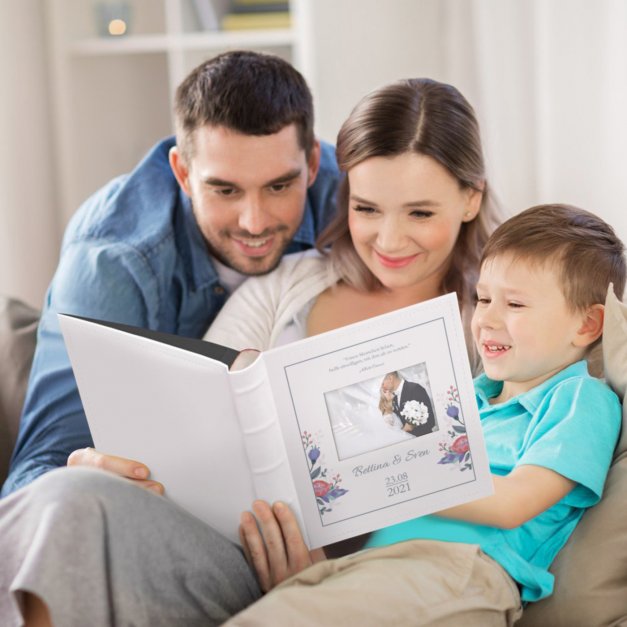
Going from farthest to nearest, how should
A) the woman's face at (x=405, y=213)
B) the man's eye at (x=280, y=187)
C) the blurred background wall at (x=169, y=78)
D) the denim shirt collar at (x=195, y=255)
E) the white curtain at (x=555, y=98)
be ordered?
the blurred background wall at (x=169, y=78) < the white curtain at (x=555, y=98) < the denim shirt collar at (x=195, y=255) < the man's eye at (x=280, y=187) < the woman's face at (x=405, y=213)

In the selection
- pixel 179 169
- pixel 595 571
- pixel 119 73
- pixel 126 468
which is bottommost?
pixel 595 571

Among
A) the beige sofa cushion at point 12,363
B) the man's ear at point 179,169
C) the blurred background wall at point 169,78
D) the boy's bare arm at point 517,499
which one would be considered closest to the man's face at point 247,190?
the man's ear at point 179,169

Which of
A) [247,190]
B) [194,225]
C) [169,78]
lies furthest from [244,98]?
[169,78]

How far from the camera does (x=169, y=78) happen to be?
3.17 m

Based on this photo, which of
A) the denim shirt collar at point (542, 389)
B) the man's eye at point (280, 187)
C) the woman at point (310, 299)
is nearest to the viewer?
the woman at point (310, 299)

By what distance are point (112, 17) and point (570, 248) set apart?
2.12 metres

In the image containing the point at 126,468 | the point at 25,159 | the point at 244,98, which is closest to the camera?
the point at 126,468

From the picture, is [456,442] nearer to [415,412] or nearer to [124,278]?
[415,412]

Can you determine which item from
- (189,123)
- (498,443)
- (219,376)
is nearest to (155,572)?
(219,376)

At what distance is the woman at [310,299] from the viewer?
1.11 meters

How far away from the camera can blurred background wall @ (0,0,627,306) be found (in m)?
2.70

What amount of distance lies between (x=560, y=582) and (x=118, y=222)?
1.15 m

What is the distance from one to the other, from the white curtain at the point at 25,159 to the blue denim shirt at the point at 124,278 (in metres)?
0.91

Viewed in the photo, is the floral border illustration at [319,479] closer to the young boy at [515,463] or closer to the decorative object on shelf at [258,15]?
the young boy at [515,463]
